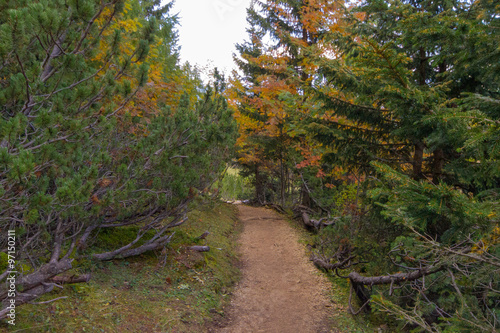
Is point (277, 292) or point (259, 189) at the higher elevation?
point (259, 189)

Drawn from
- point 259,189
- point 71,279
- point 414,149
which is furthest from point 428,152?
point 259,189

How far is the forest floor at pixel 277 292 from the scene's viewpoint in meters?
4.88

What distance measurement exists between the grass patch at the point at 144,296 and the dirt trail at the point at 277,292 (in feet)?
1.43

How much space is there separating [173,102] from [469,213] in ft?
21.3

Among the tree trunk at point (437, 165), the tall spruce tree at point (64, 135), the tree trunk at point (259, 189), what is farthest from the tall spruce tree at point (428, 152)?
the tree trunk at point (259, 189)

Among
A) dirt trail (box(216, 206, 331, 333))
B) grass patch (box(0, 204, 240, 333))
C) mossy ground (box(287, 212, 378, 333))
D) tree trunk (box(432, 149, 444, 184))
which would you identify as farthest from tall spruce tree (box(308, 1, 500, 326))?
grass patch (box(0, 204, 240, 333))

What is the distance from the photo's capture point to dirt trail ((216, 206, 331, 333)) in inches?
193

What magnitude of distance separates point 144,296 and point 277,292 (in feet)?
10.3

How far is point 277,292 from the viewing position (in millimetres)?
6227

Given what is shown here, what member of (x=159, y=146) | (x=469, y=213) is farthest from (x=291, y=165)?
(x=469, y=213)

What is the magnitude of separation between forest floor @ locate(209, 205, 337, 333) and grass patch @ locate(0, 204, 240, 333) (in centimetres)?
41

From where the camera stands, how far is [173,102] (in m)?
7.10

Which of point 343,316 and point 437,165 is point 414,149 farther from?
point 343,316

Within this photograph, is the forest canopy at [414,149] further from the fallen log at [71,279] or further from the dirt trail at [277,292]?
the fallen log at [71,279]
